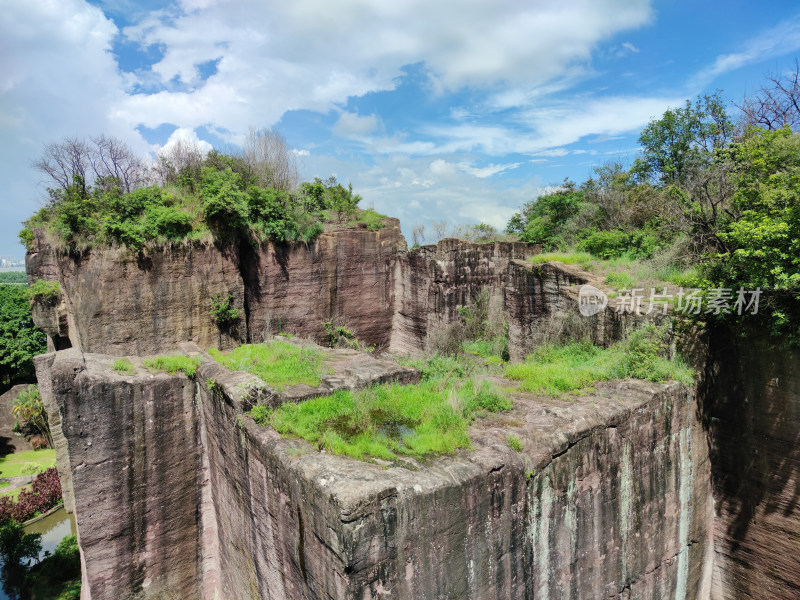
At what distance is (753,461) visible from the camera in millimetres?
6652

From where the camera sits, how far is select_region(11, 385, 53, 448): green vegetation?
17.4 metres

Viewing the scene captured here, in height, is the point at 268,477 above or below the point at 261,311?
below

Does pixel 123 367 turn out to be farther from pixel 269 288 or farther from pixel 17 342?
pixel 17 342

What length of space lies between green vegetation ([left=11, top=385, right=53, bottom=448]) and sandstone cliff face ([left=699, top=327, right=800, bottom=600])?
20860 mm

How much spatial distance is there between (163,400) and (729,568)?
8992 millimetres

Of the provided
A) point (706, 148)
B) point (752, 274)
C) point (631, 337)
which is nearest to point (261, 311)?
point (631, 337)

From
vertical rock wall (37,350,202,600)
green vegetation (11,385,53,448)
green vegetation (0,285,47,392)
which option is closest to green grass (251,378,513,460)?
vertical rock wall (37,350,202,600)

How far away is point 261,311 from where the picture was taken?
44.6ft

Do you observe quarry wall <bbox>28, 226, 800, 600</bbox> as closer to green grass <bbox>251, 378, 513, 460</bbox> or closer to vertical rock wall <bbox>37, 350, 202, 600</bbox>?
vertical rock wall <bbox>37, 350, 202, 600</bbox>

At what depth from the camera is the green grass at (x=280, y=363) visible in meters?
6.55

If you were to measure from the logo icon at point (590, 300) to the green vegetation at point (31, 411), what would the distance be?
63.3 ft

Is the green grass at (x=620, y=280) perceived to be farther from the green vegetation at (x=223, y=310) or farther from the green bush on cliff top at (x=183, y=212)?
the green vegetation at (x=223, y=310)

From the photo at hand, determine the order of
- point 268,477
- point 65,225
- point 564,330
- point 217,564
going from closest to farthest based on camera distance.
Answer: point 268,477, point 217,564, point 564,330, point 65,225

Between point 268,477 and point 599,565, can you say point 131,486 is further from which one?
point 599,565
